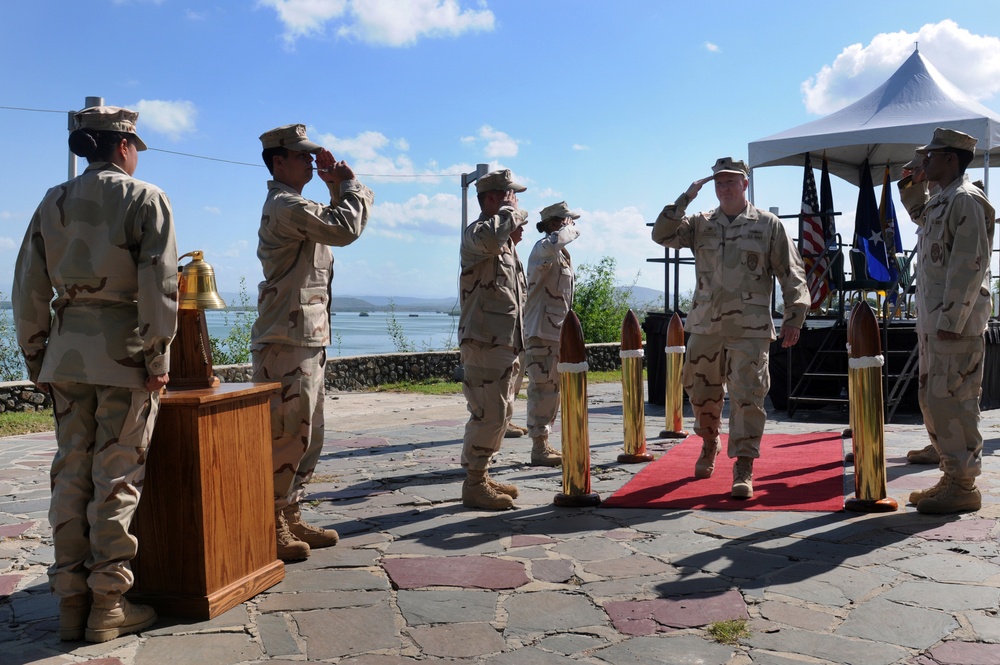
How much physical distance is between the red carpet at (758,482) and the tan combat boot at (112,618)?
2.94 metres

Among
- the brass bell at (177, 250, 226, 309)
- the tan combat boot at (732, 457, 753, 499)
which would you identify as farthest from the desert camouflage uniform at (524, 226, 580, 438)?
the brass bell at (177, 250, 226, 309)

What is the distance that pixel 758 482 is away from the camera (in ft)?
20.0

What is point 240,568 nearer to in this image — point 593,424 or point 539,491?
point 539,491

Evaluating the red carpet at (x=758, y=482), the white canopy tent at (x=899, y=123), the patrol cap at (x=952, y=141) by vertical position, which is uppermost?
the white canopy tent at (x=899, y=123)

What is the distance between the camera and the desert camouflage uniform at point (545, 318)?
7.15 m

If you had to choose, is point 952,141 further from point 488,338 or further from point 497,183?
point 488,338

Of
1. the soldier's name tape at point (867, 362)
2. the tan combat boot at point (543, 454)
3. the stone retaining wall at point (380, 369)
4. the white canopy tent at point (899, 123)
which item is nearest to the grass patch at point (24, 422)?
the stone retaining wall at point (380, 369)

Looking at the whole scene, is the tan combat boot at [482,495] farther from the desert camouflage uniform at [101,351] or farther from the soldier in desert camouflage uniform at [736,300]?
the desert camouflage uniform at [101,351]

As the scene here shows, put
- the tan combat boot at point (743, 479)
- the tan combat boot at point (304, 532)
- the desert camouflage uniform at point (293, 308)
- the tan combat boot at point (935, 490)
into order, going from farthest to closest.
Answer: the tan combat boot at point (743, 479)
the tan combat boot at point (935, 490)
the tan combat boot at point (304, 532)
the desert camouflage uniform at point (293, 308)

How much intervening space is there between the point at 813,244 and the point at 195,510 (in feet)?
38.3

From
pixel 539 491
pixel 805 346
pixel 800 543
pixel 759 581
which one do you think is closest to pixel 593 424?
pixel 805 346

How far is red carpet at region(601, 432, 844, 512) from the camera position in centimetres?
545

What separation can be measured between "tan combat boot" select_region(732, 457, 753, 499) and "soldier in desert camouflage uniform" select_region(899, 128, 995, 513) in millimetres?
946

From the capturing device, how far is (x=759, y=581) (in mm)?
3875
